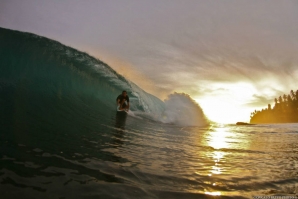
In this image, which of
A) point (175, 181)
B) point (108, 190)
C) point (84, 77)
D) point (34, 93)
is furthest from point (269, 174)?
point (84, 77)

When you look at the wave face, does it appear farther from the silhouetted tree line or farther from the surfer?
the silhouetted tree line

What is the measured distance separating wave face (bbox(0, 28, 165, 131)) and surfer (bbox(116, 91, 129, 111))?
1.88 ft

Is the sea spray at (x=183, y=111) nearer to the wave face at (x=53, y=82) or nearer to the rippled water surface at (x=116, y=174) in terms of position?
the wave face at (x=53, y=82)

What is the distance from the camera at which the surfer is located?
1110cm

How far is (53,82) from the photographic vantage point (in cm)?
1084

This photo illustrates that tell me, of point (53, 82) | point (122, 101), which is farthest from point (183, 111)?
point (53, 82)

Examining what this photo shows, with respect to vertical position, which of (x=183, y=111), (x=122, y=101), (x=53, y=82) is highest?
(x=53, y=82)

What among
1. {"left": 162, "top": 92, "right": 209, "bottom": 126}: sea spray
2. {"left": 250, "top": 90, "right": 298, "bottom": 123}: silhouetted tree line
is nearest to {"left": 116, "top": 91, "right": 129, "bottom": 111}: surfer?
{"left": 162, "top": 92, "right": 209, "bottom": 126}: sea spray

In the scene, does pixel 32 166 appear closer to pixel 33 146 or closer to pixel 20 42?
pixel 33 146

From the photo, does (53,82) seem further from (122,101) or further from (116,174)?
(116,174)

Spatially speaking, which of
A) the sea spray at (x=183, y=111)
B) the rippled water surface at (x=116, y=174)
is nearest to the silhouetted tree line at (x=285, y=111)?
the sea spray at (x=183, y=111)

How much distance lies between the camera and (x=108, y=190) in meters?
1.82

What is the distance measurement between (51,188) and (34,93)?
749 centimetres

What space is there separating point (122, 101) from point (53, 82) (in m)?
4.05
